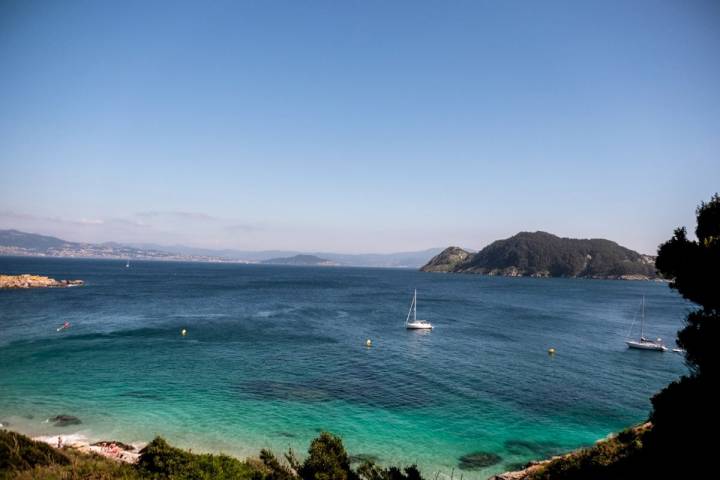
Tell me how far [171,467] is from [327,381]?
27121mm

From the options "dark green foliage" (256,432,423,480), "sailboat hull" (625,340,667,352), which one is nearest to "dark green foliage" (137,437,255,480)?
"dark green foliage" (256,432,423,480)

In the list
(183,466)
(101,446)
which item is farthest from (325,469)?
(101,446)

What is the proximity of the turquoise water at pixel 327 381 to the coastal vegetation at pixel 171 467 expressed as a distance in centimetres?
1100

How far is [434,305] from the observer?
11562 cm

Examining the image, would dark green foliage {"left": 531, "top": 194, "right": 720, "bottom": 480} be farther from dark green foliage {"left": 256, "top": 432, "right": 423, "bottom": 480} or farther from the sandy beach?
the sandy beach

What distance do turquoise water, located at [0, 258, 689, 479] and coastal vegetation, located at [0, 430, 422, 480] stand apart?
11.0m

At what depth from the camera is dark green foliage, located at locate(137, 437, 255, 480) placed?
15945 mm

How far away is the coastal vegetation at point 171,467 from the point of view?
51.6 ft

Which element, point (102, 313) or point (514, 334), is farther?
point (102, 313)

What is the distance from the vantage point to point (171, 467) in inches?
640

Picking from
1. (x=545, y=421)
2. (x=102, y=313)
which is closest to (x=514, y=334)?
(x=545, y=421)

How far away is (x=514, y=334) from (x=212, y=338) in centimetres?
5456

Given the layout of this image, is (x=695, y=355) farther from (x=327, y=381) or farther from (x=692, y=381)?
(x=327, y=381)

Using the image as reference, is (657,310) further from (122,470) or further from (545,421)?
(122,470)
